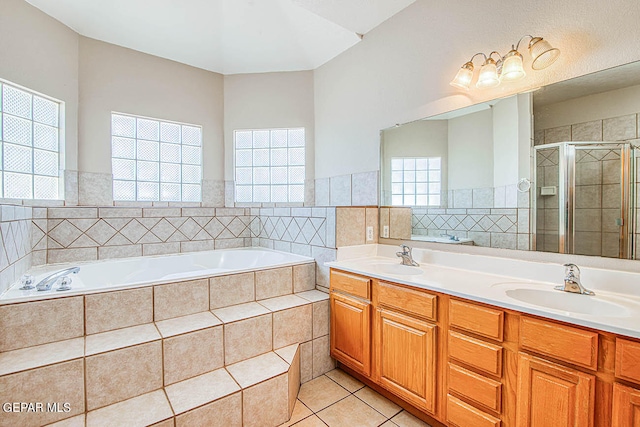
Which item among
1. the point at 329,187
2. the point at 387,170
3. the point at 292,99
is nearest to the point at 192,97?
the point at 292,99

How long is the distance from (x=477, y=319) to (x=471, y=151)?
1162 millimetres

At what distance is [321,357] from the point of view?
2115 millimetres

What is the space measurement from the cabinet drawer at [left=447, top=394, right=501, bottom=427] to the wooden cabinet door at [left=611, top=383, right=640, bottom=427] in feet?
1.41

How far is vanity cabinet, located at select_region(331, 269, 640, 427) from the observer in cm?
98

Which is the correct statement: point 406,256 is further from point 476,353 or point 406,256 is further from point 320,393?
point 320,393

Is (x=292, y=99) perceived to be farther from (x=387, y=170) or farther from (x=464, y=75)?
(x=464, y=75)

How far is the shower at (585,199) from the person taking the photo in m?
1.34

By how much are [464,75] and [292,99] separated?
6.66ft

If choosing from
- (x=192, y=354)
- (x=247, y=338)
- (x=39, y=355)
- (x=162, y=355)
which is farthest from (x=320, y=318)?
(x=39, y=355)

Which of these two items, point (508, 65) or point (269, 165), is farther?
point (269, 165)

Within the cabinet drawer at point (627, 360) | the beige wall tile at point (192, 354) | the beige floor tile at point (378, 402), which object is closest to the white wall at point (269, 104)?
the beige wall tile at point (192, 354)

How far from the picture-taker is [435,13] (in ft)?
6.71

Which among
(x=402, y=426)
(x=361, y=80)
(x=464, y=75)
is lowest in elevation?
(x=402, y=426)

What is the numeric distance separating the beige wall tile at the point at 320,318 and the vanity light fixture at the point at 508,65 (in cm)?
183
